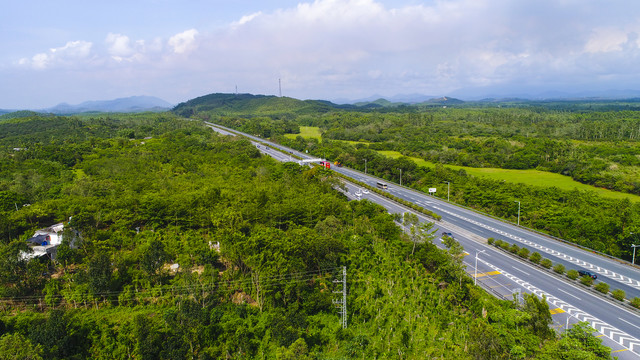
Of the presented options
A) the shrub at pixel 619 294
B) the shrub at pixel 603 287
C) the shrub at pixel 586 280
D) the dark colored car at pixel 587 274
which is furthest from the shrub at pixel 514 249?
the shrub at pixel 619 294

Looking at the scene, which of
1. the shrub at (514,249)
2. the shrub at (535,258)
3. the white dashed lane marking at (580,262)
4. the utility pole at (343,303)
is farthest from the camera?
the shrub at (514,249)

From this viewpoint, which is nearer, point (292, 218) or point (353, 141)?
point (292, 218)

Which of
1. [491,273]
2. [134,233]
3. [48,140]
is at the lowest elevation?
[491,273]

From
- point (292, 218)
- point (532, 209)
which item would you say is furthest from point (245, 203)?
point (532, 209)

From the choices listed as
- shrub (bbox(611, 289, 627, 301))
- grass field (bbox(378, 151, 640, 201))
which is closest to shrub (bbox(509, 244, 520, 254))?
shrub (bbox(611, 289, 627, 301))

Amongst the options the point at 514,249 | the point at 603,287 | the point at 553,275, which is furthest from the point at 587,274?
the point at 514,249

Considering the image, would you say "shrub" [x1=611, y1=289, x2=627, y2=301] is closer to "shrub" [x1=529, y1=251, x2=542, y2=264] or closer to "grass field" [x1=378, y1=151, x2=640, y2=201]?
"shrub" [x1=529, y1=251, x2=542, y2=264]

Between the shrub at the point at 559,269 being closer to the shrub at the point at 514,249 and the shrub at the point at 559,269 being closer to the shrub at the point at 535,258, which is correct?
the shrub at the point at 535,258

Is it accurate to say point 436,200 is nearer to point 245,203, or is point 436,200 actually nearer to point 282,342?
point 245,203

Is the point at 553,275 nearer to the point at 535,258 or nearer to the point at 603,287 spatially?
the point at 535,258
